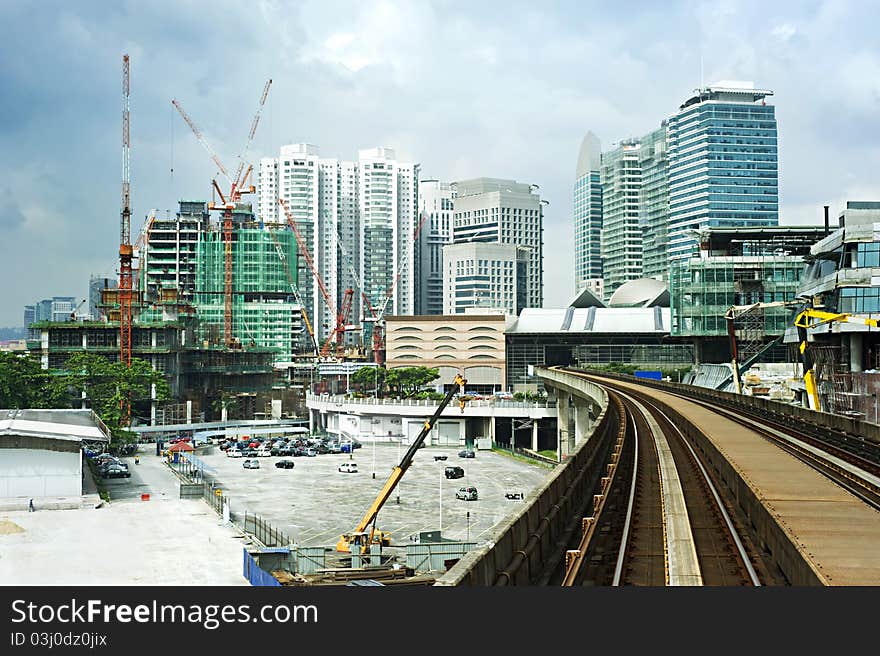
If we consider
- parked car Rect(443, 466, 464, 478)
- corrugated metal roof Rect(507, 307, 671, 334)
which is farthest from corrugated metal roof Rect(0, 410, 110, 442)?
corrugated metal roof Rect(507, 307, 671, 334)

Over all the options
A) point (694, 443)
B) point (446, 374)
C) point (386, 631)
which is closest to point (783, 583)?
point (386, 631)

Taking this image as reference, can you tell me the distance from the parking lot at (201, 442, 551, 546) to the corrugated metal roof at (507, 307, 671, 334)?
59.2m

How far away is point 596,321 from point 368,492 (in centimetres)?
10098

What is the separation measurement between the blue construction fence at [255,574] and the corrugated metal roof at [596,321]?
131006 mm

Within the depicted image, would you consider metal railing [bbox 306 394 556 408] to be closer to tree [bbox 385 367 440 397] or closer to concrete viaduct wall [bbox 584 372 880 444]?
tree [bbox 385 367 440 397]

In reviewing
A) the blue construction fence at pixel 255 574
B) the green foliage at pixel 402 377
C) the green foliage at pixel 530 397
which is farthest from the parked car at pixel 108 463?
the green foliage at pixel 402 377

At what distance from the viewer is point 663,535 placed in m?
25.6

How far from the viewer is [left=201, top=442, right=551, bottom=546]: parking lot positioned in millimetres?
69188

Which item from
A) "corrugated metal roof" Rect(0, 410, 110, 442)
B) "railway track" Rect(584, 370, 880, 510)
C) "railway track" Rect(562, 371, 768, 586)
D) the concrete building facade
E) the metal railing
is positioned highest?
the concrete building facade

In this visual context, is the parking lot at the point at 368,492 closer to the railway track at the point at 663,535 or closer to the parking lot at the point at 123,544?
the parking lot at the point at 123,544

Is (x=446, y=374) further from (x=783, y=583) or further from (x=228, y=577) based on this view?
(x=783, y=583)

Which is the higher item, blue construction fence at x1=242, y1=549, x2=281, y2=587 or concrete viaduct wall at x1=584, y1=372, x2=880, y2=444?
concrete viaduct wall at x1=584, y1=372, x2=880, y2=444

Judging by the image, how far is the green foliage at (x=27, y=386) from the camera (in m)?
101

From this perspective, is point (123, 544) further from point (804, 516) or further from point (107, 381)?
point (107, 381)
